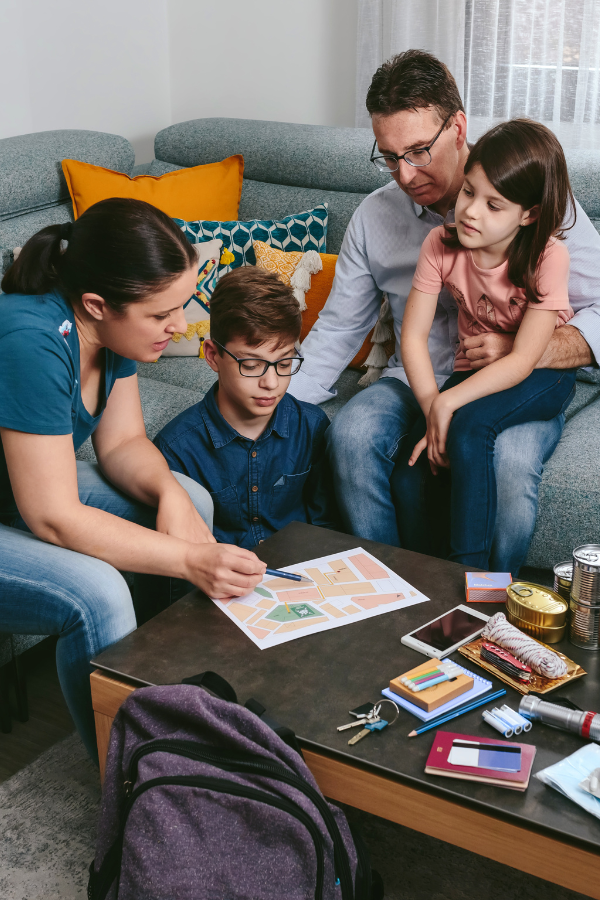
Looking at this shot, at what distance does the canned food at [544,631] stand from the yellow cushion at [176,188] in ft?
5.90

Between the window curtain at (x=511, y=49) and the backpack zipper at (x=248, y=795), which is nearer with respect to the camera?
the backpack zipper at (x=248, y=795)

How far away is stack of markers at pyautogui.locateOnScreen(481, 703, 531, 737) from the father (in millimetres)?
649

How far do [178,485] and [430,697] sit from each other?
1.96 ft

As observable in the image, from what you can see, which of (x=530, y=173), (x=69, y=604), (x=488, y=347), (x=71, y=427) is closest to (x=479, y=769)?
(x=69, y=604)

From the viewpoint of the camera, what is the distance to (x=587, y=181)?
204cm

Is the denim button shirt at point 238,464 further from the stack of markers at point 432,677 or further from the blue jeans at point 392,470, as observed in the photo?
the stack of markers at point 432,677

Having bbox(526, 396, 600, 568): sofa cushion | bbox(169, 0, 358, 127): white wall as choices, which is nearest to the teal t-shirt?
bbox(526, 396, 600, 568): sofa cushion

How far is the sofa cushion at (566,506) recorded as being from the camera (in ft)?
5.14

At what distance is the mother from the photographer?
115 centimetres

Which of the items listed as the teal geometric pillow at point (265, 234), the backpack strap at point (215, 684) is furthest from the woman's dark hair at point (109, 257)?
the teal geometric pillow at point (265, 234)

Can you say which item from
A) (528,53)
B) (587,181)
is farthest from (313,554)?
(528,53)

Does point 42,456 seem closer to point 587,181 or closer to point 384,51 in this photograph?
point 587,181

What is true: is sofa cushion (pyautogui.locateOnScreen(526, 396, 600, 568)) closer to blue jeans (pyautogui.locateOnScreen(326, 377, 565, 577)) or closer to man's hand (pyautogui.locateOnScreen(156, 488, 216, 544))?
blue jeans (pyautogui.locateOnScreen(326, 377, 565, 577))

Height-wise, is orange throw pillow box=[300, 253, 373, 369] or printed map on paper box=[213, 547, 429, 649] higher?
orange throw pillow box=[300, 253, 373, 369]
